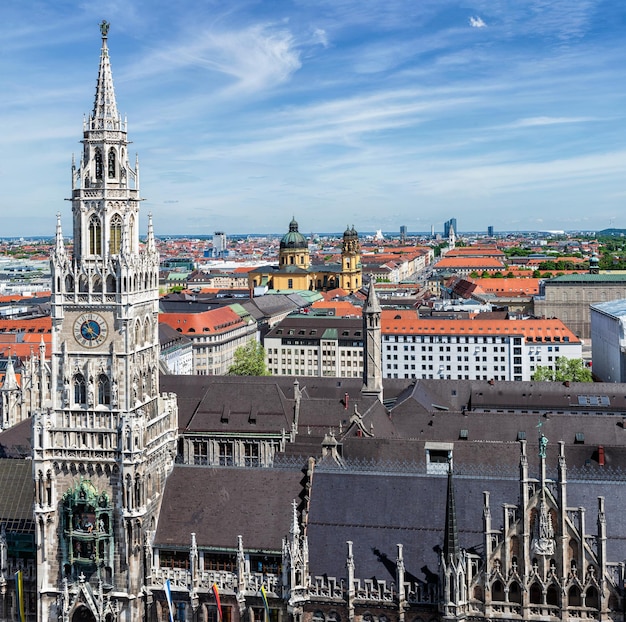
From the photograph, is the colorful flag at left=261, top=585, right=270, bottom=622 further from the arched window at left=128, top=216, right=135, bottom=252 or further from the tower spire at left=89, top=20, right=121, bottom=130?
the tower spire at left=89, top=20, right=121, bottom=130

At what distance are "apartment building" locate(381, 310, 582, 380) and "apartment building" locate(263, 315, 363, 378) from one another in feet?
20.9

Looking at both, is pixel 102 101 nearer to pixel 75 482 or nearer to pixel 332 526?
pixel 75 482

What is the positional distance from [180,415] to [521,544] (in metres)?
62.8

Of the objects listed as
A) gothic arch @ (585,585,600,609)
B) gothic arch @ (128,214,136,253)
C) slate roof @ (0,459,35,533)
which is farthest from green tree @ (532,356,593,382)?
gothic arch @ (128,214,136,253)

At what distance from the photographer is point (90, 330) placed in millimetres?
56531

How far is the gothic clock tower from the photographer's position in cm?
5572

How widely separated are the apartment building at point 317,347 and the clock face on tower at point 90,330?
12152 centimetres

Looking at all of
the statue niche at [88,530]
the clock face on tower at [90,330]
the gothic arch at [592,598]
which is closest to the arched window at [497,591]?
the gothic arch at [592,598]

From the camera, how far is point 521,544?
48156mm

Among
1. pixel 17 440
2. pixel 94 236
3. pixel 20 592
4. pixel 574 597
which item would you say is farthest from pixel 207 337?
pixel 574 597

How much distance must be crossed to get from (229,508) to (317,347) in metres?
125

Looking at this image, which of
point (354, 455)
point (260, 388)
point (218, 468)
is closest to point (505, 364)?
point (260, 388)

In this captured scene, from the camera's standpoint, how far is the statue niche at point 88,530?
55.7 meters

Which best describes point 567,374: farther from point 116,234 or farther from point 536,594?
point 116,234
